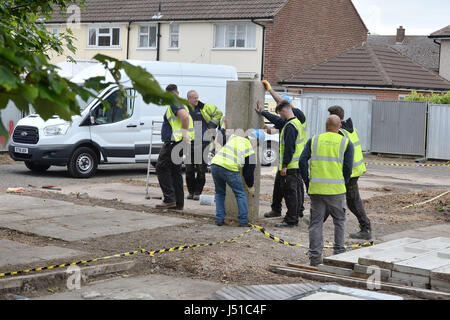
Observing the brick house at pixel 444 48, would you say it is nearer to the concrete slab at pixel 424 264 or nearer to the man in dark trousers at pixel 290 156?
the man in dark trousers at pixel 290 156

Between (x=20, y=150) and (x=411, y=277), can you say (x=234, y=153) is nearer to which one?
(x=411, y=277)

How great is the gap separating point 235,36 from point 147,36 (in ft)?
16.8

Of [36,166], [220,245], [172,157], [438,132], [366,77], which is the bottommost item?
[220,245]

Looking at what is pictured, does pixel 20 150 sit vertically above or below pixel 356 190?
above

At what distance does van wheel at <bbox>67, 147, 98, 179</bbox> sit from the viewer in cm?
1738

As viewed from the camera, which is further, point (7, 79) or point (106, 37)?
point (106, 37)

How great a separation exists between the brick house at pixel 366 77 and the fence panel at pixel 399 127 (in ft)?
14.5

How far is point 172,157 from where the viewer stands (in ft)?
40.1

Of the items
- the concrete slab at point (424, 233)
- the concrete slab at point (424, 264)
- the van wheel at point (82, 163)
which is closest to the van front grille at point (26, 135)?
the van wheel at point (82, 163)

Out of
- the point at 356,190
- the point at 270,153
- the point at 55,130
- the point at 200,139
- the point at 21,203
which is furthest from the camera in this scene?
the point at 270,153

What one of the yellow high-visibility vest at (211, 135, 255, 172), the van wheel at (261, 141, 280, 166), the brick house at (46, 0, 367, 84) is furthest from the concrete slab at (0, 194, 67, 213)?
the brick house at (46, 0, 367, 84)

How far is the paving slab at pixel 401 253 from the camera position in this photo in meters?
7.73

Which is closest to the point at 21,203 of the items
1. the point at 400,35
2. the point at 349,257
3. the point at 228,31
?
the point at 349,257
